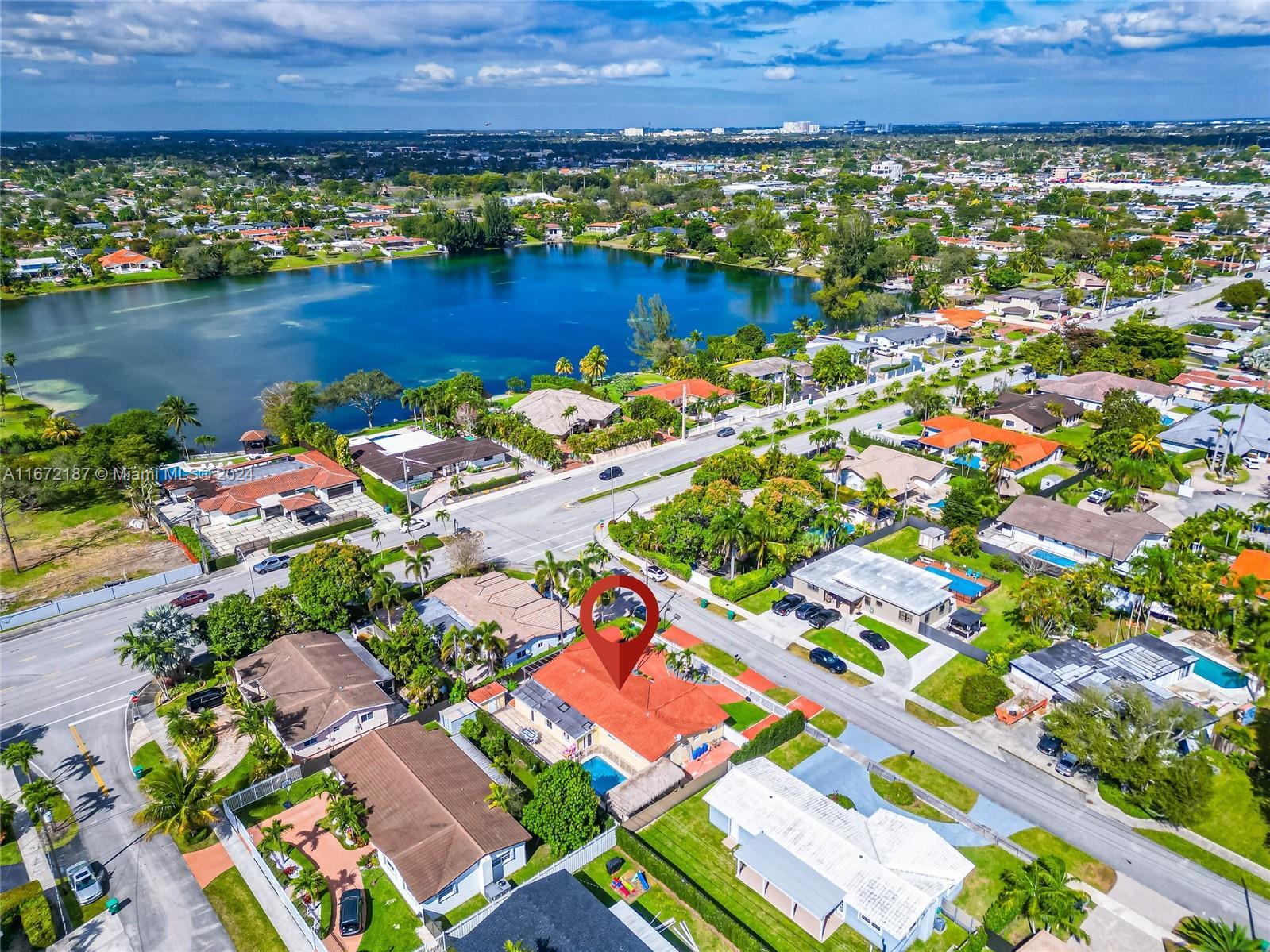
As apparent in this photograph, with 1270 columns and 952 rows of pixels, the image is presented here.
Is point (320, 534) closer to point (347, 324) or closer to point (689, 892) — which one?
point (689, 892)

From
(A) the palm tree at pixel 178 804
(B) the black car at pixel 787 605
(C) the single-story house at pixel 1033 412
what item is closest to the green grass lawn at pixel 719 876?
(B) the black car at pixel 787 605

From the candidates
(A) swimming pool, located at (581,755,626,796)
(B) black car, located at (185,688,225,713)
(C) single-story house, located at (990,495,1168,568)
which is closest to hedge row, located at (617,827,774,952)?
(A) swimming pool, located at (581,755,626,796)

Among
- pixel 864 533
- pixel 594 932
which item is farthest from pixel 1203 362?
pixel 594 932

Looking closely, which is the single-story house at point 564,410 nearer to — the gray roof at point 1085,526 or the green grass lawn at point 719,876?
the gray roof at point 1085,526

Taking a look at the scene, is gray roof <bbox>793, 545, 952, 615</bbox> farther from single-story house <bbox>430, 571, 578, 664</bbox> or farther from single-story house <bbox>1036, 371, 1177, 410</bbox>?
single-story house <bbox>1036, 371, 1177, 410</bbox>

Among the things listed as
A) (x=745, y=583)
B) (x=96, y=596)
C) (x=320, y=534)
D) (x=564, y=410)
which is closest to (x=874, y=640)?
(x=745, y=583)

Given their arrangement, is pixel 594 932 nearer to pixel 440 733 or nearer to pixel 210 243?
pixel 440 733
